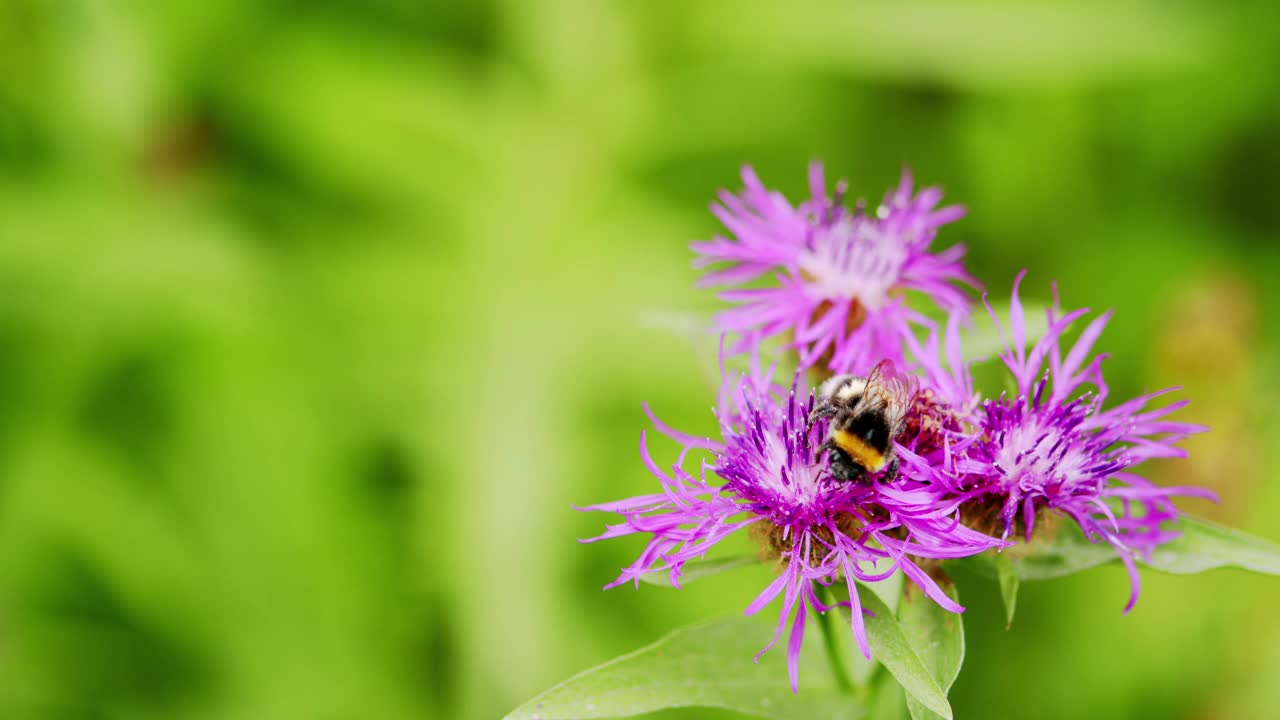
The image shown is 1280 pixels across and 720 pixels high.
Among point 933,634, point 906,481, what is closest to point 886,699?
point 933,634

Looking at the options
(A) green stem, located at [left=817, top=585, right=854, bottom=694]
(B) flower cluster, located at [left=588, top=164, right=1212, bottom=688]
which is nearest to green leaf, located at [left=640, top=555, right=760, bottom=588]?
(B) flower cluster, located at [left=588, top=164, right=1212, bottom=688]

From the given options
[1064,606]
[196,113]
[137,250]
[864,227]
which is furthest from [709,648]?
[196,113]

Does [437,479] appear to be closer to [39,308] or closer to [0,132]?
[39,308]

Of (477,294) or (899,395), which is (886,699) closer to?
(899,395)

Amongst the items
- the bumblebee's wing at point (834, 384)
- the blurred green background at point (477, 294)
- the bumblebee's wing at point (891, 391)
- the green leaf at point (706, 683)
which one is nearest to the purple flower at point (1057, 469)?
the bumblebee's wing at point (891, 391)

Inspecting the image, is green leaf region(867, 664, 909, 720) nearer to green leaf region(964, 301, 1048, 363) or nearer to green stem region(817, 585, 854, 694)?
green stem region(817, 585, 854, 694)

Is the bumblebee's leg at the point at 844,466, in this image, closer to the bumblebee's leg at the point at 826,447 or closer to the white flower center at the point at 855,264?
the bumblebee's leg at the point at 826,447
